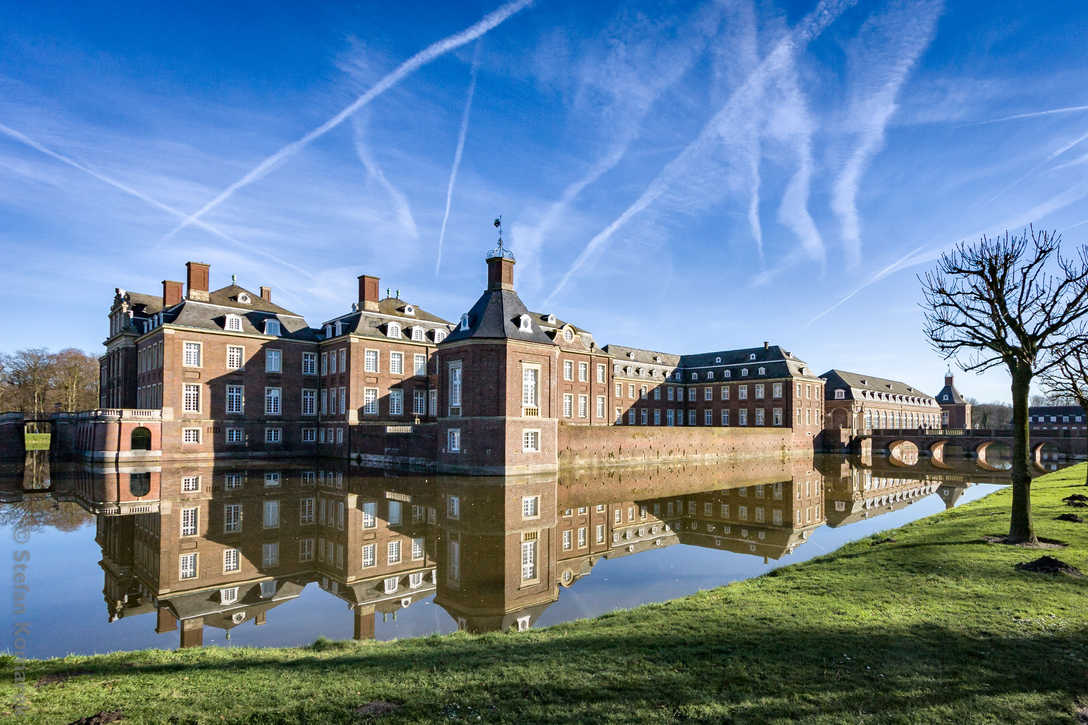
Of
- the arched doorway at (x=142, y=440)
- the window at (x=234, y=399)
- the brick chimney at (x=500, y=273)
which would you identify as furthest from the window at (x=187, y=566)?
the window at (x=234, y=399)

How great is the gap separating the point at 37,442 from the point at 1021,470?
2902 inches

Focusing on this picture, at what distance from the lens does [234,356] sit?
39.4m

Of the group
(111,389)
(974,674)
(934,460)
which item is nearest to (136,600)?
(974,674)

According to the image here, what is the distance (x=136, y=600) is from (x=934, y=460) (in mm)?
61857

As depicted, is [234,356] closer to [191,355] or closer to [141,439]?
[191,355]

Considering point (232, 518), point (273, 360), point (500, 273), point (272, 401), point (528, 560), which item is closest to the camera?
point (528, 560)

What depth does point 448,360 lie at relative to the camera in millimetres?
→ 31594

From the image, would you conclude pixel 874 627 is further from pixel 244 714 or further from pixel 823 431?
pixel 823 431

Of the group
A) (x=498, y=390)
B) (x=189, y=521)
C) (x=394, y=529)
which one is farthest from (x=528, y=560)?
(x=498, y=390)

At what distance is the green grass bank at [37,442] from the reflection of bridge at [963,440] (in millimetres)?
79255

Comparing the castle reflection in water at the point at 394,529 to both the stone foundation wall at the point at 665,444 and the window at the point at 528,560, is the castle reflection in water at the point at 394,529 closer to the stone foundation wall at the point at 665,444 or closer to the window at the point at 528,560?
the window at the point at 528,560

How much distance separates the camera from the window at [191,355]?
1463 inches

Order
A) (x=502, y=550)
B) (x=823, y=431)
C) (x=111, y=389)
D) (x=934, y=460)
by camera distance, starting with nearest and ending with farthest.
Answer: (x=502, y=550) < (x=111, y=389) < (x=934, y=460) < (x=823, y=431)

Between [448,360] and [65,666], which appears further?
[448,360]
